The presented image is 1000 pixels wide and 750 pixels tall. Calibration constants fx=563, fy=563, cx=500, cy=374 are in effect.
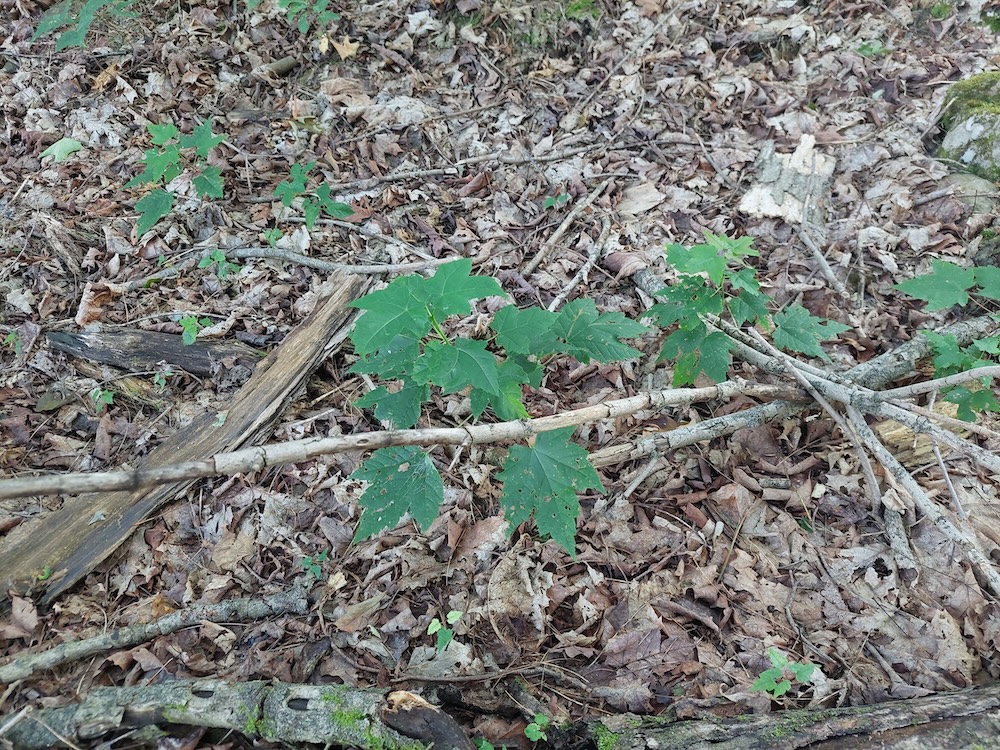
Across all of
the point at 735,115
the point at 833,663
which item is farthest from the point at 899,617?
the point at 735,115

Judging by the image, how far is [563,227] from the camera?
4.22 meters

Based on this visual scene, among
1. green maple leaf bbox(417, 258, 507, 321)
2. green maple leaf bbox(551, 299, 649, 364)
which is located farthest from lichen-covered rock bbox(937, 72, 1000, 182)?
green maple leaf bbox(417, 258, 507, 321)

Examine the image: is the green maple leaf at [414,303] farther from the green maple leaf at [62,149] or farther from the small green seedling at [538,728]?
the green maple leaf at [62,149]

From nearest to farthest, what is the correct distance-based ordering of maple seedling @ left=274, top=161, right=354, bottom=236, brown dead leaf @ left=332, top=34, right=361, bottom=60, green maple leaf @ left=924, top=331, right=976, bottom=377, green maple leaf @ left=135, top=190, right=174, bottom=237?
green maple leaf @ left=924, top=331, right=976, bottom=377 → green maple leaf @ left=135, top=190, right=174, bottom=237 → maple seedling @ left=274, top=161, right=354, bottom=236 → brown dead leaf @ left=332, top=34, right=361, bottom=60

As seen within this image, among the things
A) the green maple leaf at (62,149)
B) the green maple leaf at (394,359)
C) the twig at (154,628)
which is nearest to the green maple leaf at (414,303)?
the green maple leaf at (394,359)

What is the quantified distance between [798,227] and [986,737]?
10.5 ft

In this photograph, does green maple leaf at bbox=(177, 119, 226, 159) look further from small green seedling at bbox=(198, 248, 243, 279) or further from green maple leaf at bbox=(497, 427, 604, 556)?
green maple leaf at bbox=(497, 427, 604, 556)

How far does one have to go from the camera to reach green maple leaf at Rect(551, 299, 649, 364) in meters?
2.40

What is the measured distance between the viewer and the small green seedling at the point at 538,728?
200 cm

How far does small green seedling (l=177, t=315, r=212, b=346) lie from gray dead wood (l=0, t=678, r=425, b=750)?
2.26 metres

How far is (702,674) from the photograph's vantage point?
232 cm

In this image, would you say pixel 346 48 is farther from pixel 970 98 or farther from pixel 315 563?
pixel 970 98

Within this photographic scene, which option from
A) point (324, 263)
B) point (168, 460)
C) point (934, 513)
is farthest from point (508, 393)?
point (324, 263)

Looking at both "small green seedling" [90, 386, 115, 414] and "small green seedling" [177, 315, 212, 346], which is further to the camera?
"small green seedling" [177, 315, 212, 346]
